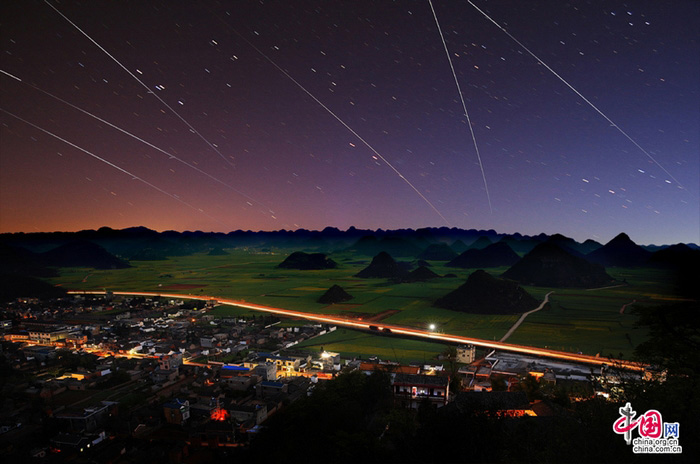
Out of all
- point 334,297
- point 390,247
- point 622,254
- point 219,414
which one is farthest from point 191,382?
point 390,247

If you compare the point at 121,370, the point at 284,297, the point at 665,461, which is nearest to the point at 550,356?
the point at 665,461

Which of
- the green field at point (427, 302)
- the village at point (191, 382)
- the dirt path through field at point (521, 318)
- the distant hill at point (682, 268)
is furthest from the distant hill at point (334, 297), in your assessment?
the distant hill at point (682, 268)

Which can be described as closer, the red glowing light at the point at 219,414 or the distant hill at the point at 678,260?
the red glowing light at the point at 219,414

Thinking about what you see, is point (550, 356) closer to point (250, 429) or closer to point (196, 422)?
point (250, 429)

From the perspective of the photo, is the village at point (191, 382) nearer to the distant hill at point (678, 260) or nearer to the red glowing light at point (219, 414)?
the red glowing light at point (219, 414)

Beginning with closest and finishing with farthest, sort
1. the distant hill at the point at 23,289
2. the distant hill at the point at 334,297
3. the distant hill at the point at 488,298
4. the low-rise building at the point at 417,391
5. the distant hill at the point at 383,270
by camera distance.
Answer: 1. the low-rise building at the point at 417,391
2. the distant hill at the point at 488,298
3. the distant hill at the point at 334,297
4. the distant hill at the point at 23,289
5. the distant hill at the point at 383,270

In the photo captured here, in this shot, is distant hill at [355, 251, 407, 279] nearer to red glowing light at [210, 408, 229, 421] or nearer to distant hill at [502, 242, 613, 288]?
distant hill at [502, 242, 613, 288]

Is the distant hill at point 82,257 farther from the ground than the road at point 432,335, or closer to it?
farther from the ground
